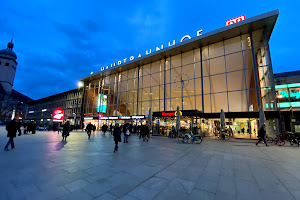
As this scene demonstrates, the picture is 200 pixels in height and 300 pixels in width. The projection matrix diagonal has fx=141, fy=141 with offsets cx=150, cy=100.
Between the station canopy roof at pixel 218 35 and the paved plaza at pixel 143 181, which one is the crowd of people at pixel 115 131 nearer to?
the paved plaza at pixel 143 181

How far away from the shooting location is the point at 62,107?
59531 millimetres

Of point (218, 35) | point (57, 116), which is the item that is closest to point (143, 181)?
point (57, 116)

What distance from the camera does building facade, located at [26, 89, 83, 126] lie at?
50.2 metres

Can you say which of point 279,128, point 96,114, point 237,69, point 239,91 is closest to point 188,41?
point 237,69

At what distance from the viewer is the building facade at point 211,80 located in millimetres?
20078

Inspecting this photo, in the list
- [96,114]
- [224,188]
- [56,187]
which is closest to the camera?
[56,187]

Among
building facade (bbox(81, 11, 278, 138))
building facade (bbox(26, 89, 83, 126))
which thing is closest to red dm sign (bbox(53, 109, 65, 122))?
building facade (bbox(81, 11, 278, 138))

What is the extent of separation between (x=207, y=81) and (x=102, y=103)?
26.7 metres

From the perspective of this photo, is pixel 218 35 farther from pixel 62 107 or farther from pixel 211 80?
pixel 62 107

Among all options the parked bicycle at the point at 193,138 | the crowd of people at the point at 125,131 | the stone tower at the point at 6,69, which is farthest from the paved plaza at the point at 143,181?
the stone tower at the point at 6,69

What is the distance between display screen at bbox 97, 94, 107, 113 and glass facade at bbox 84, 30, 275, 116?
375 cm

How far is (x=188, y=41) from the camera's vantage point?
2447 cm

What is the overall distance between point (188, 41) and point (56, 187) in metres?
25.8

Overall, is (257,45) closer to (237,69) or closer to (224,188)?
(237,69)
